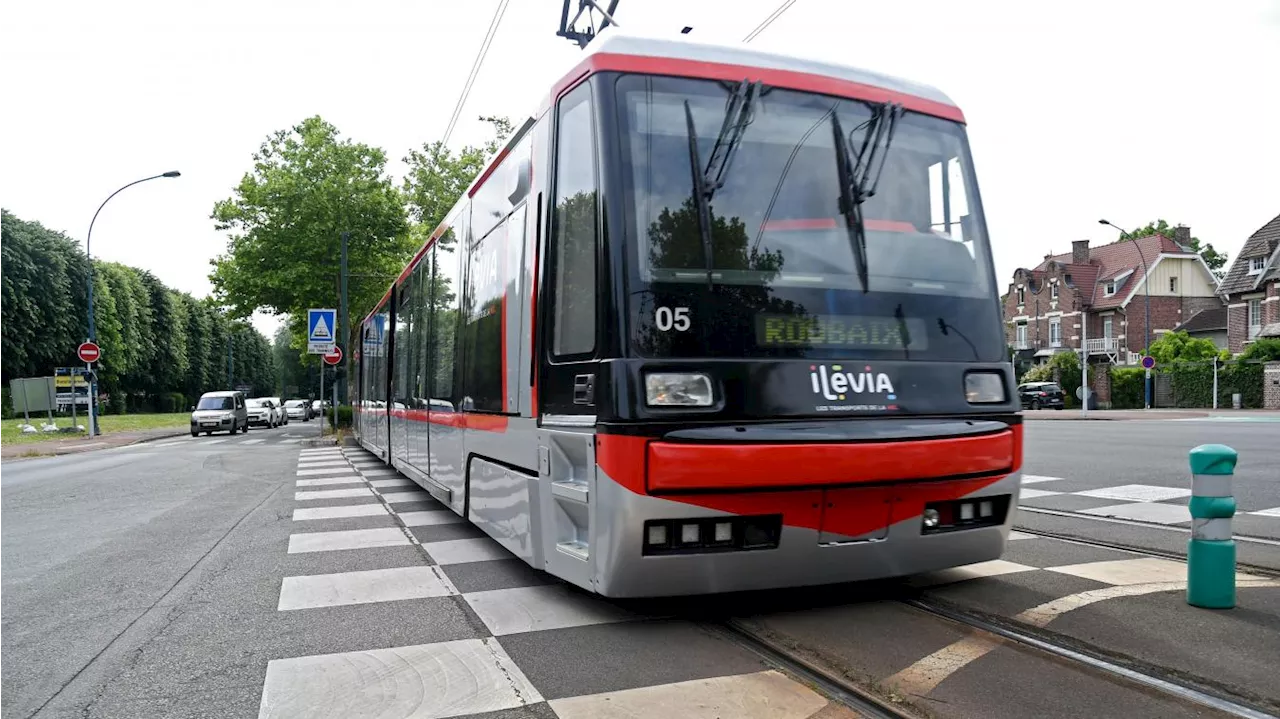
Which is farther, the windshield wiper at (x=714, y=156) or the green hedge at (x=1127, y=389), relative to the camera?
the green hedge at (x=1127, y=389)

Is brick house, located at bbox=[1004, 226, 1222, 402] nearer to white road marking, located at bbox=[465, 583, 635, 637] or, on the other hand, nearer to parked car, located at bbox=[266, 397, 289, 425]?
parked car, located at bbox=[266, 397, 289, 425]

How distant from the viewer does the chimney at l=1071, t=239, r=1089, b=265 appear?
62.3m

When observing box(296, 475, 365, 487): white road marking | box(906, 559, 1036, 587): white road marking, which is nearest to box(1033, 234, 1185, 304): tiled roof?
box(296, 475, 365, 487): white road marking

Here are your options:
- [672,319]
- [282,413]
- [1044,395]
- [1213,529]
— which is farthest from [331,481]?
[1044,395]

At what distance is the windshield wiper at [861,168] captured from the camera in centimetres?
451

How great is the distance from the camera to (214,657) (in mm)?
4199

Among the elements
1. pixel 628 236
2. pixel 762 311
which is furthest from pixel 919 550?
pixel 628 236

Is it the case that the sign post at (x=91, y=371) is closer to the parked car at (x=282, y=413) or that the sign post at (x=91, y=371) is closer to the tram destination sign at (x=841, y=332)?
the parked car at (x=282, y=413)

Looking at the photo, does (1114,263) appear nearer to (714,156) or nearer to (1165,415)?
(1165,415)

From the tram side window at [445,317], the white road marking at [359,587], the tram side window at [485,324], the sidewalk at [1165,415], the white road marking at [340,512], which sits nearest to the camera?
the white road marking at [359,587]

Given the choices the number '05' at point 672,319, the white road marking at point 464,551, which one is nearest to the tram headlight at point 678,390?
the number '05' at point 672,319

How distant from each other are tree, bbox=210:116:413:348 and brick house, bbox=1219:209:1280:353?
1604 inches

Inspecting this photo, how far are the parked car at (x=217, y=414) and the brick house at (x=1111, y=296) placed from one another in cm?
4278

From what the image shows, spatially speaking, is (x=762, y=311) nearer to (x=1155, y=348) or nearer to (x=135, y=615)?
(x=135, y=615)
